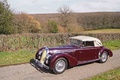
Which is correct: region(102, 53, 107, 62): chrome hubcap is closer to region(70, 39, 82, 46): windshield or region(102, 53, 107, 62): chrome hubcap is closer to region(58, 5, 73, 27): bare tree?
region(70, 39, 82, 46): windshield

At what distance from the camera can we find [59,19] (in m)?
48.8

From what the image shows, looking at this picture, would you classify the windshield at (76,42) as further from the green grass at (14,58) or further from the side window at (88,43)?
the green grass at (14,58)

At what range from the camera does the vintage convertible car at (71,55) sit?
8.41 metres

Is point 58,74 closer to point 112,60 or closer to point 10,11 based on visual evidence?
point 112,60

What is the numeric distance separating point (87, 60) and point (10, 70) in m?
4.07

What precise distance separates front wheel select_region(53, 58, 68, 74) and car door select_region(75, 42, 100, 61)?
2.89 feet

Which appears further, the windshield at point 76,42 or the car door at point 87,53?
the windshield at point 76,42

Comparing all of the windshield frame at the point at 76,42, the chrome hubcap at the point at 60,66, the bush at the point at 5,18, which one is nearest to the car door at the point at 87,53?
the windshield frame at the point at 76,42


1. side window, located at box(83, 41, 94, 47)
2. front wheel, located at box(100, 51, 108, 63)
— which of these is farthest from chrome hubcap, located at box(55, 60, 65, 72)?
front wheel, located at box(100, 51, 108, 63)

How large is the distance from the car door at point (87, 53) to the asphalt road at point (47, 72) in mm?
475

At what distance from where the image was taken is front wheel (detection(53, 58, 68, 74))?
837 centimetres

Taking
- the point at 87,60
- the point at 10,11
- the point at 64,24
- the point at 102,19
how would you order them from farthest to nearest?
the point at 102,19
the point at 64,24
the point at 10,11
the point at 87,60

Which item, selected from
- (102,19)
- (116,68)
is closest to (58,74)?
(116,68)

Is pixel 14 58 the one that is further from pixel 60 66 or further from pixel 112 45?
pixel 112 45
